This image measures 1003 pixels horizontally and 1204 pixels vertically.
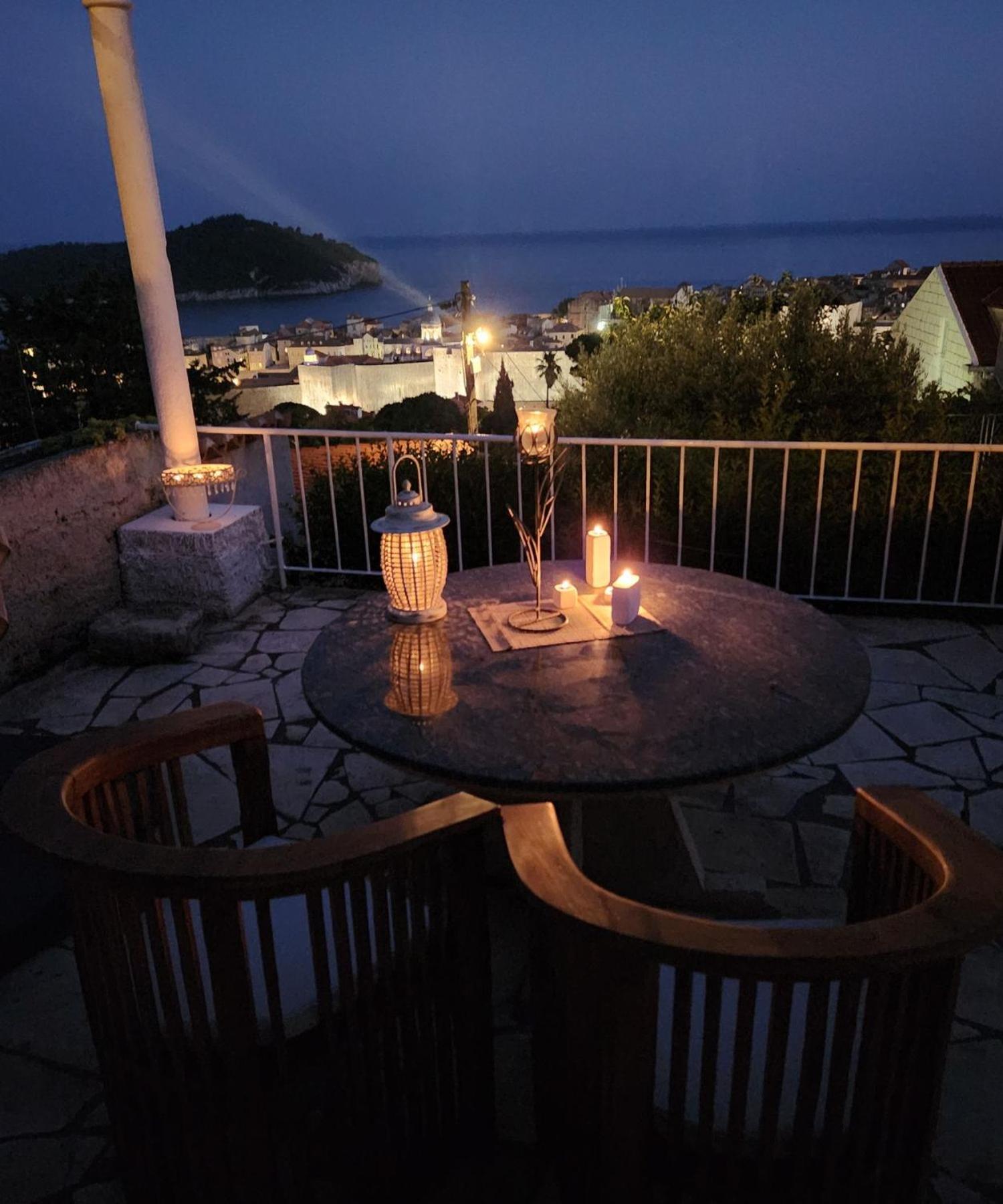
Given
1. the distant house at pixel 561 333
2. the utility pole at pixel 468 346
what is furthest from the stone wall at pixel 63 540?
the distant house at pixel 561 333

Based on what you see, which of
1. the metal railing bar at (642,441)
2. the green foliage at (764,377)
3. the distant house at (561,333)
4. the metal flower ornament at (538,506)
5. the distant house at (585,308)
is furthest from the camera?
the distant house at (561,333)

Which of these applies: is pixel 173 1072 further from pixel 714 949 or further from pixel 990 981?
pixel 990 981

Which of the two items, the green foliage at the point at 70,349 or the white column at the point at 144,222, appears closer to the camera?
the white column at the point at 144,222

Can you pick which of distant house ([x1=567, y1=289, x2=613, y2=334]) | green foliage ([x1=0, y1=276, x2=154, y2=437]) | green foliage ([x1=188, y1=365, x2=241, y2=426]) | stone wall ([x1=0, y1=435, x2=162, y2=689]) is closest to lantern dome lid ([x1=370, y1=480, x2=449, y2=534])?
stone wall ([x1=0, y1=435, x2=162, y2=689])

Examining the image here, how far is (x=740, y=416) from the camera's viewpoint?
29.8 feet

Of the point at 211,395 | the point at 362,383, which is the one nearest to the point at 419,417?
the point at 211,395

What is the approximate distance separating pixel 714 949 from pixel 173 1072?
869 mm

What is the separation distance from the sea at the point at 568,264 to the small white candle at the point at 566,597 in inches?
1529

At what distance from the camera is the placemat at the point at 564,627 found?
2184 millimetres

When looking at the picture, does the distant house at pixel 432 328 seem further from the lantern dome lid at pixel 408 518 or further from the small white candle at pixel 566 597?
the lantern dome lid at pixel 408 518

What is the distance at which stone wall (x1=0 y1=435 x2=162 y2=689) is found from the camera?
3.94 metres

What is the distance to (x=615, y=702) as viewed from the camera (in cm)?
187

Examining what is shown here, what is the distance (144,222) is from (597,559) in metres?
3.03

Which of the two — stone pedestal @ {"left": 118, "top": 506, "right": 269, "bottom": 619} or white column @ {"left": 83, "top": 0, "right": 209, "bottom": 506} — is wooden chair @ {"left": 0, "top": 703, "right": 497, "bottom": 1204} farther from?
white column @ {"left": 83, "top": 0, "right": 209, "bottom": 506}
